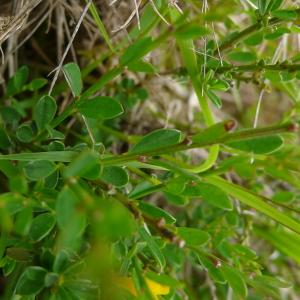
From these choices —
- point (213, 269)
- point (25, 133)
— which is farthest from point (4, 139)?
point (213, 269)

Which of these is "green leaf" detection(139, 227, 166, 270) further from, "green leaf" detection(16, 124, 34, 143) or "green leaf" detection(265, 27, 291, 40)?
"green leaf" detection(265, 27, 291, 40)

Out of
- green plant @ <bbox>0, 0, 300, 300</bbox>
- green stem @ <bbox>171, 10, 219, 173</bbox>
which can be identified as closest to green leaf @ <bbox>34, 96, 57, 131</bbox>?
green plant @ <bbox>0, 0, 300, 300</bbox>

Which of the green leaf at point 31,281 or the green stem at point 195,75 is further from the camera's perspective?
the green stem at point 195,75

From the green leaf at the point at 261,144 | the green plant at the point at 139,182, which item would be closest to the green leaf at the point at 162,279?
the green plant at the point at 139,182

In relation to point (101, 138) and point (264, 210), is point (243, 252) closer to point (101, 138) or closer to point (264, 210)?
point (264, 210)

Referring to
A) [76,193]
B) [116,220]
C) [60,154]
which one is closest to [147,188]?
[60,154]

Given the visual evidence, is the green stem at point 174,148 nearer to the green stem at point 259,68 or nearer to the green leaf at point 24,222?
the green leaf at point 24,222
